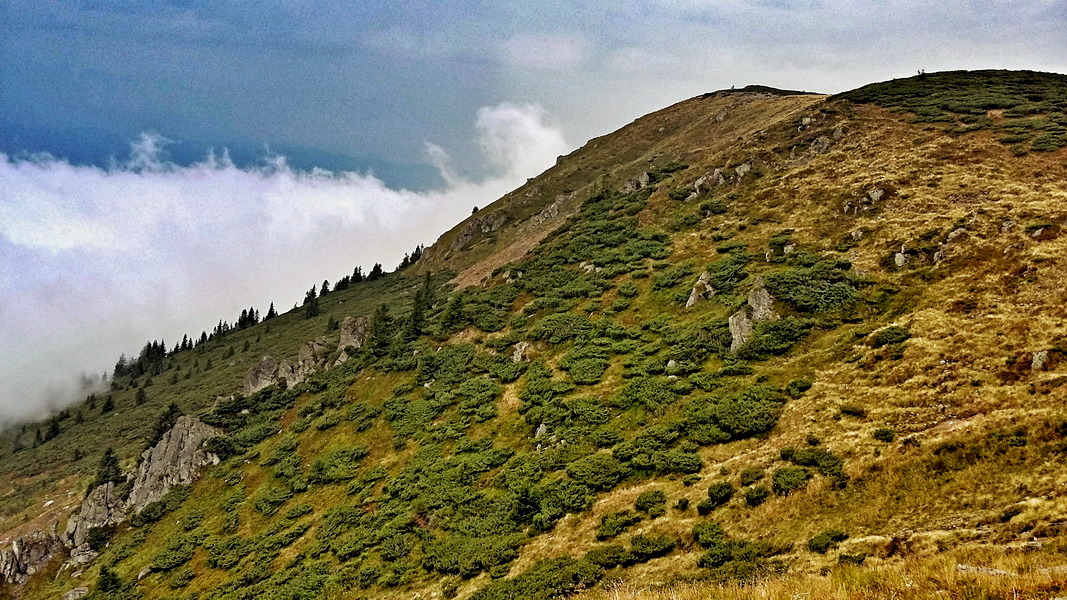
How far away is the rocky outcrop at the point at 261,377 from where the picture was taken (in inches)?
2876

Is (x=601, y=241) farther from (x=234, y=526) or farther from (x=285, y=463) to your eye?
(x=234, y=526)

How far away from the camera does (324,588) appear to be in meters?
30.3

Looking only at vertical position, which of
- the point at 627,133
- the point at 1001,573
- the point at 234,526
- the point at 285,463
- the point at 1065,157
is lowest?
the point at 234,526

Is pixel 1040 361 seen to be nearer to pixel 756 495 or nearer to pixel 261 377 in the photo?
pixel 756 495

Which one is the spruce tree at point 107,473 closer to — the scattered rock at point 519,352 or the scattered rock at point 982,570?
the scattered rock at point 519,352

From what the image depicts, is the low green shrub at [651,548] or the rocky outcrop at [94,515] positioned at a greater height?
the low green shrub at [651,548]

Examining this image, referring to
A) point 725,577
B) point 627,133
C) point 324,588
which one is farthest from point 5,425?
point 725,577

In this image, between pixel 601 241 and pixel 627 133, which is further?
pixel 627 133

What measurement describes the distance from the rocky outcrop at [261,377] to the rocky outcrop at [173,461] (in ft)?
43.9

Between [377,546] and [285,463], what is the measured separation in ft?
71.3

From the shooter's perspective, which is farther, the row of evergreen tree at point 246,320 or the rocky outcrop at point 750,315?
the row of evergreen tree at point 246,320

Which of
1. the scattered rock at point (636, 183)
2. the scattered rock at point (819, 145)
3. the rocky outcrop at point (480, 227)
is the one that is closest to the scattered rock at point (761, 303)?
the scattered rock at point (819, 145)

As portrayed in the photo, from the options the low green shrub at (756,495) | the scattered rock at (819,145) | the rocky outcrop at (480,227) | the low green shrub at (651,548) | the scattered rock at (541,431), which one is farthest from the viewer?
the rocky outcrop at (480,227)

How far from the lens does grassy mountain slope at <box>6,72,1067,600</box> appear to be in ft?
58.6
